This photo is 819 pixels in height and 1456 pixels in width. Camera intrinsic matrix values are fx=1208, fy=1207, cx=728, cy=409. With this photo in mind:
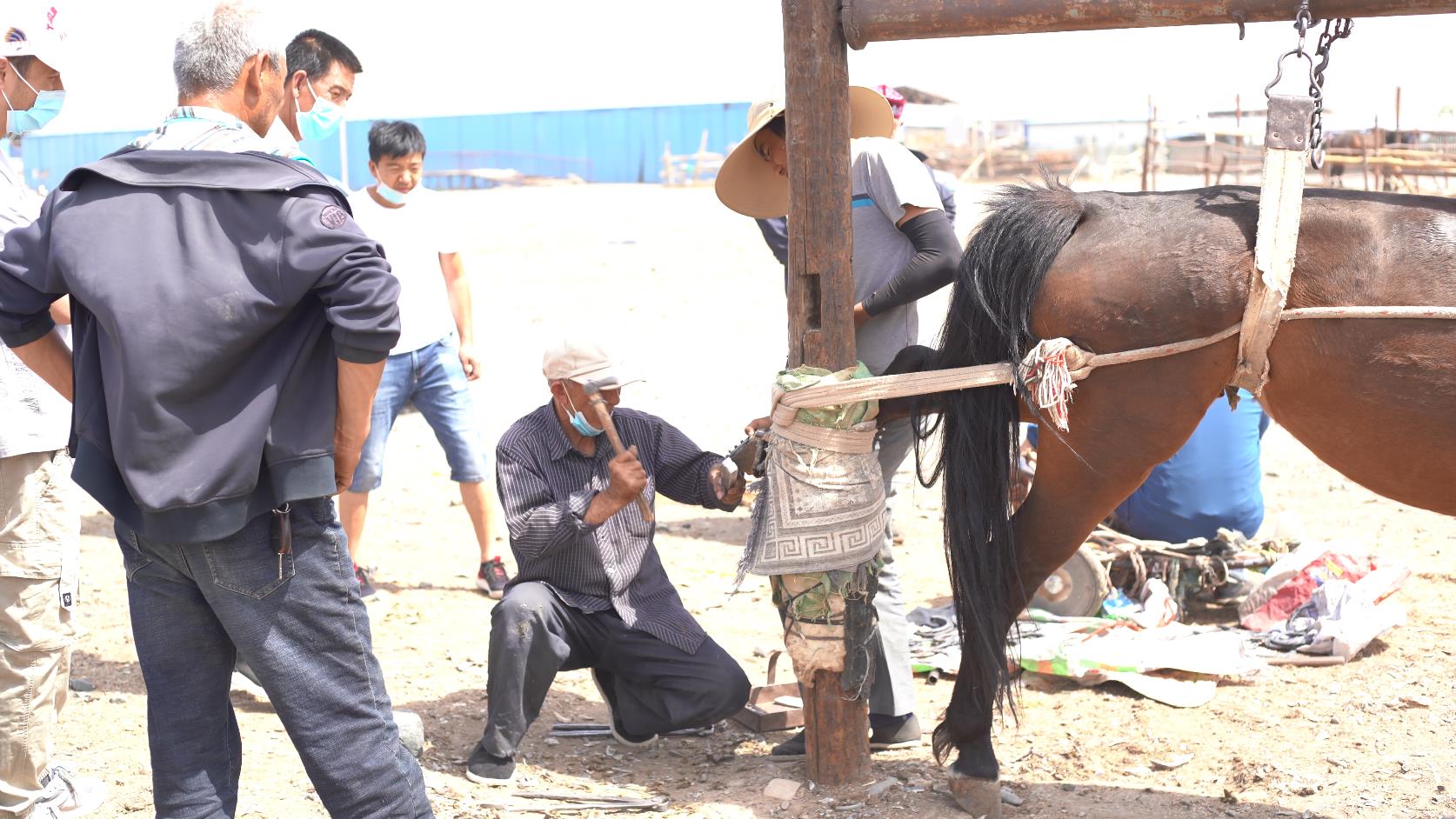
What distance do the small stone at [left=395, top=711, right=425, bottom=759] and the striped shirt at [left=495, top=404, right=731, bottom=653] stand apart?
20.7 inches

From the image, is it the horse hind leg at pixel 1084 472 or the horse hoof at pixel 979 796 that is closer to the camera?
the horse hind leg at pixel 1084 472

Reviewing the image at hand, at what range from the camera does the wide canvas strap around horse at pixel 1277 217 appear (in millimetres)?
2770

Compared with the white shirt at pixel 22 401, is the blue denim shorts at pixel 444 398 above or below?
below

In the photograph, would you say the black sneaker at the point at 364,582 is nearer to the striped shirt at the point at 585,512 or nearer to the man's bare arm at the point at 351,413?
the striped shirt at the point at 585,512

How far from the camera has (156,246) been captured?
7.21ft

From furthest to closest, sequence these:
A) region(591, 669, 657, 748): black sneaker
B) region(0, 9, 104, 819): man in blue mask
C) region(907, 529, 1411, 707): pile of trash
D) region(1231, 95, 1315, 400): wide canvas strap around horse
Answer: region(907, 529, 1411, 707): pile of trash < region(591, 669, 657, 748): black sneaker < region(0, 9, 104, 819): man in blue mask < region(1231, 95, 1315, 400): wide canvas strap around horse

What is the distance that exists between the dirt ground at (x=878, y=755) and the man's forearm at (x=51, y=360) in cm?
136

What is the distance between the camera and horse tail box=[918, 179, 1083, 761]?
3.11 m

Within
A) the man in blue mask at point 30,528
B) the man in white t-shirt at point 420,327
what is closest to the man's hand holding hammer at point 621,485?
the man in blue mask at point 30,528

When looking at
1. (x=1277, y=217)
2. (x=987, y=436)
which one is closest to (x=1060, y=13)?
(x=1277, y=217)

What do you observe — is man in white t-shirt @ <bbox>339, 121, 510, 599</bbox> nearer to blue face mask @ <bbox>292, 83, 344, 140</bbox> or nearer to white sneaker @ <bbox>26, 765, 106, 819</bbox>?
blue face mask @ <bbox>292, 83, 344, 140</bbox>

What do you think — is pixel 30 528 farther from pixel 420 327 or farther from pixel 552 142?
pixel 552 142

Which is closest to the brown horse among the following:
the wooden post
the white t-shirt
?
the wooden post

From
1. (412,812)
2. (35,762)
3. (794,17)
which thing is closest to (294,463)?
(412,812)
